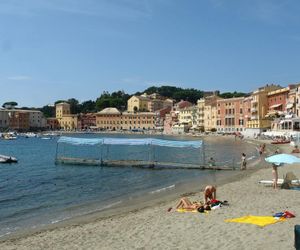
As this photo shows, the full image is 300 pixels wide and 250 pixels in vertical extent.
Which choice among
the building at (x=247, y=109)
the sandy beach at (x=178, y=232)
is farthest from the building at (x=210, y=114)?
the sandy beach at (x=178, y=232)

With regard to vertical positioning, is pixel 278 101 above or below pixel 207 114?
above

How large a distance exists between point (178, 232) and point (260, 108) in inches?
4381

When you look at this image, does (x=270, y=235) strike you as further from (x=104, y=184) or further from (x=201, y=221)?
(x=104, y=184)

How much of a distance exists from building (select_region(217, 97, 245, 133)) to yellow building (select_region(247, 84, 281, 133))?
11611 millimetres

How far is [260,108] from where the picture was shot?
121m

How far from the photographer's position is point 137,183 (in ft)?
105

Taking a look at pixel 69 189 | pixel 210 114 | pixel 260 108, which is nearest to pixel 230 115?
pixel 210 114

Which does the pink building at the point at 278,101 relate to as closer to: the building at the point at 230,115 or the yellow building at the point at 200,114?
the building at the point at 230,115

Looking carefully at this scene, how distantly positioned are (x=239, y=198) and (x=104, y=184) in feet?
43.8

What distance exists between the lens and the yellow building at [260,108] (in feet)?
392

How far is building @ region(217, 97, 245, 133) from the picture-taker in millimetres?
138000

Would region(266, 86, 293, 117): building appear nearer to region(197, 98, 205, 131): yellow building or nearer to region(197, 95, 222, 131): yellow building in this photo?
region(197, 95, 222, 131): yellow building

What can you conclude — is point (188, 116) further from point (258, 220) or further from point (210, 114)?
point (258, 220)

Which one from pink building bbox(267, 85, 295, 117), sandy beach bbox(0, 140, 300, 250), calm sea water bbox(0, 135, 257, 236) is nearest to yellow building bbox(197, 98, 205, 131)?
pink building bbox(267, 85, 295, 117)
